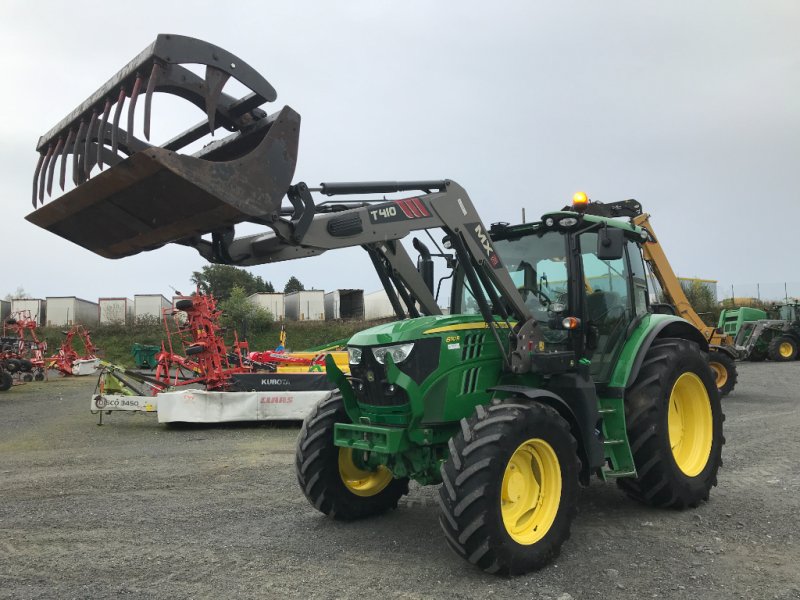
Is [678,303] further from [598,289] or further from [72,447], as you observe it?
[72,447]

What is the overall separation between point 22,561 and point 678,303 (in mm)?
12546

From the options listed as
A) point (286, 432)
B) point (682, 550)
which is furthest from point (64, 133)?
point (286, 432)

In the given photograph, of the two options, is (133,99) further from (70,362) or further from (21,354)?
(70,362)

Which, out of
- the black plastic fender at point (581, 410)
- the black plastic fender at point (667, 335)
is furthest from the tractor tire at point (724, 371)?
the black plastic fender at point (581, 410)

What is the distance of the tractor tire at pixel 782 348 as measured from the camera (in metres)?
23.7

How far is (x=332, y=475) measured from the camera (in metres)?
4.98

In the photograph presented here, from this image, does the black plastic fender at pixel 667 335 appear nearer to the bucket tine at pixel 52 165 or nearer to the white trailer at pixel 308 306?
the bucket tine at pixel 52 165

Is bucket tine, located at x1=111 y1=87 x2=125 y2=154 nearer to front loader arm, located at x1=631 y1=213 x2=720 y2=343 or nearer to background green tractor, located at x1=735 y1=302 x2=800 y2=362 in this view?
front loader arm, located at x1=631 y1=213 x2=720 y2=343

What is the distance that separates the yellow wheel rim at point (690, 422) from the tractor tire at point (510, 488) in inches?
72.8

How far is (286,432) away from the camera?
34.6 feet

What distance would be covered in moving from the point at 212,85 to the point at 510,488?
9.99ft

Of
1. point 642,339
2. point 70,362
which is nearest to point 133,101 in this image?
point 642,339

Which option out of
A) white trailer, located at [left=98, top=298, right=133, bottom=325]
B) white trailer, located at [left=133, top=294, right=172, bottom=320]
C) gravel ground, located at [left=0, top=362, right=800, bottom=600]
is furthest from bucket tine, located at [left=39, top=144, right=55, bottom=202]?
white trailer, located at [left=133, top=294, right=172, bottom=320]

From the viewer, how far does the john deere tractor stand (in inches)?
149
